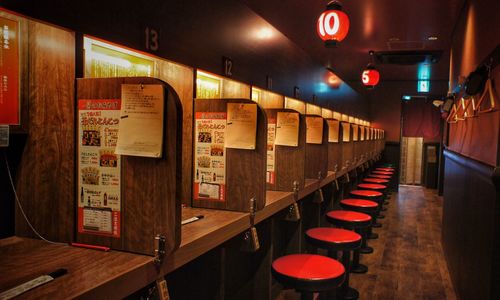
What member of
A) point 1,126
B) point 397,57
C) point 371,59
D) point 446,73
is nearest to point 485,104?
point 1,126

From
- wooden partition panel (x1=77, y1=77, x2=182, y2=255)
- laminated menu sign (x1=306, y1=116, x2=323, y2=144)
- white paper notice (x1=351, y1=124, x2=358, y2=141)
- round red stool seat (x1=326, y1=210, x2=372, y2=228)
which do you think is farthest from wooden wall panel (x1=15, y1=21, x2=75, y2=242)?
white paper notice (x1=351, y1=124, x2=358, y2=141)

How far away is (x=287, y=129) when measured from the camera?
120 inches

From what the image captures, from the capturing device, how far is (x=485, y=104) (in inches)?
109

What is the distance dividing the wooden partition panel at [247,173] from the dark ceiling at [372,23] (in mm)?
3123

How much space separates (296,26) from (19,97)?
5.00 metres

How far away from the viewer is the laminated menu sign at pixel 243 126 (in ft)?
7.18

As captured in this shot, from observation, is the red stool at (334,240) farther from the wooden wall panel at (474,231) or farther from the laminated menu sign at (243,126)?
the laminated menu sign at (243,126)

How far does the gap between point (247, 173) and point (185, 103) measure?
2.20ft

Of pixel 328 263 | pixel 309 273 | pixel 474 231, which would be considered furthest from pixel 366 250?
pixel 309 273

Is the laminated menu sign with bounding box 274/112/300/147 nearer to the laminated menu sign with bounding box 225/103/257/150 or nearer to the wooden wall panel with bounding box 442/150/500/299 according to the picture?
the laminated menu sign with bounding box 225/103/257/150

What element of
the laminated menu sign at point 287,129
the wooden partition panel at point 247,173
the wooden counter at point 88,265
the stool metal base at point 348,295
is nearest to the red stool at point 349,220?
the stool metal base at point 348,295

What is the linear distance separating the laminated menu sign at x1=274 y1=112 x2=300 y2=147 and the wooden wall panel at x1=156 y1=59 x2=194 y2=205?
2.52 feet

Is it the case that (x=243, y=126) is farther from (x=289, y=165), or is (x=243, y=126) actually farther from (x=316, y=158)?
(x=316, y=158)

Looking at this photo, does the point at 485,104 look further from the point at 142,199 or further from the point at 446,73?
the point at 446,73
